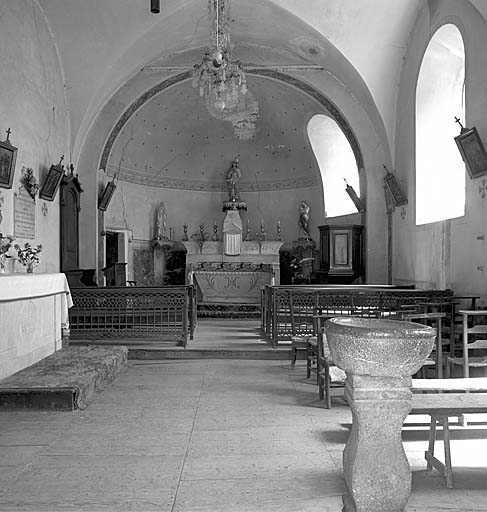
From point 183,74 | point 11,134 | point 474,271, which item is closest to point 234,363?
point 474,271

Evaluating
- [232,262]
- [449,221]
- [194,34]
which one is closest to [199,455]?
[449,221]

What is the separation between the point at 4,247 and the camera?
743cm

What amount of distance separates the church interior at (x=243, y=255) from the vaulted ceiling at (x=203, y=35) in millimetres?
41

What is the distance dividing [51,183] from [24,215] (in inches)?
45.1

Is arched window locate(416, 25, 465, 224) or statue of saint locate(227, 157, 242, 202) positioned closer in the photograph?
arched window locate(416, 25, 465, 224)

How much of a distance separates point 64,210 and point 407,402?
9.17m

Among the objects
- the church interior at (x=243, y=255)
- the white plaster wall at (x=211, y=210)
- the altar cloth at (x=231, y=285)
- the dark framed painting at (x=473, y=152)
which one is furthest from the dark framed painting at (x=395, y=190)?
the white plaster wall at (x=211, y=210)

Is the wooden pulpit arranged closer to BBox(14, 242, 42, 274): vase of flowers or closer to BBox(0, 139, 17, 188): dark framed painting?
BBox(14, 242, 42, 274): vase of flowers

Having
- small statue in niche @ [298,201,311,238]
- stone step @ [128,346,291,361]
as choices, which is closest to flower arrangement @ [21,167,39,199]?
stone step @ [128,346,291,361]

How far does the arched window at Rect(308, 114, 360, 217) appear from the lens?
569 inches

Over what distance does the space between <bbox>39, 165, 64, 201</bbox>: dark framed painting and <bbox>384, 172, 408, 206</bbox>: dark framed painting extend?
19.5 ft

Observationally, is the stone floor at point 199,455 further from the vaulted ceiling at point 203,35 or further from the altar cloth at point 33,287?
the vaulted ceiling at point 203,35

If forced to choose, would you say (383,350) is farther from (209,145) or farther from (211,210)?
(211,210)

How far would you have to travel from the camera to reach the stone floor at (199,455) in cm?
320
